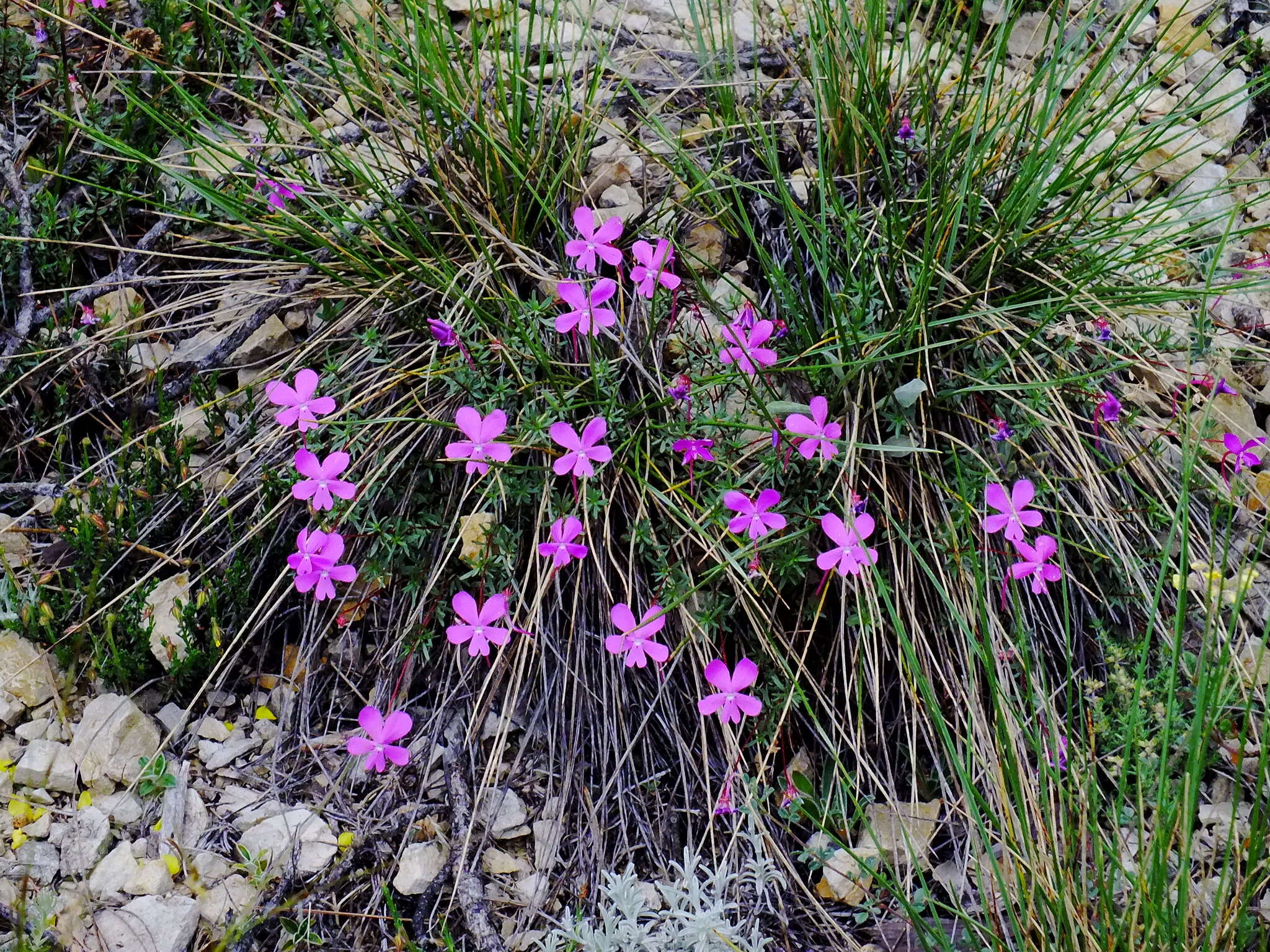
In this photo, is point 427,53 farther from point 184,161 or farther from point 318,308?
point 184,161

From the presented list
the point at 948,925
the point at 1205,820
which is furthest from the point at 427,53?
the point at 1205,820

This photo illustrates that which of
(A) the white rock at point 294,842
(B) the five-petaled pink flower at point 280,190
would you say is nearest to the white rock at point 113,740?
(A) the white rock at point 294,842

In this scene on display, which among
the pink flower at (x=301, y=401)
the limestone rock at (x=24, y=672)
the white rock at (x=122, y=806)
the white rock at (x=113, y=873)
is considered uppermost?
the pink flower at (x=301, y=401)

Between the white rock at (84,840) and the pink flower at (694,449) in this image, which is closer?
the white rock at (84,840)

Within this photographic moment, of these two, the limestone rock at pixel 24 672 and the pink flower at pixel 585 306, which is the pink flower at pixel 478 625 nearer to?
the pink flower at pixel 585 306

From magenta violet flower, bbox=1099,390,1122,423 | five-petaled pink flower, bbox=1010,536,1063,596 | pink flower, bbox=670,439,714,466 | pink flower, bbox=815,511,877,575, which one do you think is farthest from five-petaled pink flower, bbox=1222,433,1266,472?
pink flower, bbox=670,439,714,466

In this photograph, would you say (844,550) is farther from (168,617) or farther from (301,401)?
(168,617)
